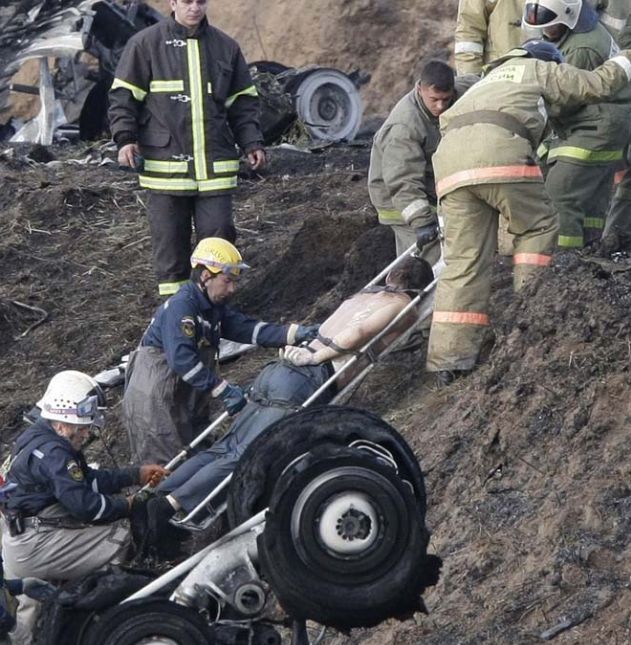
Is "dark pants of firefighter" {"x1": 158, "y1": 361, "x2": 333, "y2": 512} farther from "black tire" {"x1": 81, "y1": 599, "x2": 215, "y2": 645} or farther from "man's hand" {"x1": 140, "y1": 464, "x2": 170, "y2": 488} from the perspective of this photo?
"black tire" {"x1": 81, "y1": 599, "x2": 215, "y2": 645}

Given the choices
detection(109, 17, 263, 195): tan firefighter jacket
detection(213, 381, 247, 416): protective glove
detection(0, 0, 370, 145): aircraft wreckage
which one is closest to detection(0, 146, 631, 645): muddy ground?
detection(213, 381, 247, 416): protective glove

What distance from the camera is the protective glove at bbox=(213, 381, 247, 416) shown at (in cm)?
834

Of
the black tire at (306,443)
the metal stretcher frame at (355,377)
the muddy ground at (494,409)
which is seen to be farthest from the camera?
the metal stretcher frame at (355,377)

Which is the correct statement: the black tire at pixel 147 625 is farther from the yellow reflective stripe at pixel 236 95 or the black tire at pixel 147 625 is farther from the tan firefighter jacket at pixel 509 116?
the yellow reflective stripe at pixel 236 95

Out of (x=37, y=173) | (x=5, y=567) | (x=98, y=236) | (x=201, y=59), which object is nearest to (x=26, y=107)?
(x=37, y=173)

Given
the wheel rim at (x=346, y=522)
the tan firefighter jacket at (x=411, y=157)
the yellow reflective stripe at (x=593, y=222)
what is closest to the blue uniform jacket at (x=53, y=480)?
the wheel rim at (x=346, y=522)

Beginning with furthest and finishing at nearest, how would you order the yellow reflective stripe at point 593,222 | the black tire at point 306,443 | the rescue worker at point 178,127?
the rescue worker at point 178,127
the yellow reflective stripe at point 593,222
the black tire at point 306,443

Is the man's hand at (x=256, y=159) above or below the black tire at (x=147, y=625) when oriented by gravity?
above

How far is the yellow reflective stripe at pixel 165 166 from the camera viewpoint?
1053 centimetres

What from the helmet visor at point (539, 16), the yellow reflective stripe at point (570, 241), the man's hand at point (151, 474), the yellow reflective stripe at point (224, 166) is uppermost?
the helmet visor at point (539, 16)

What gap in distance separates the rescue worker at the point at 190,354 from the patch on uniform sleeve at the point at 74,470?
121 centimetres

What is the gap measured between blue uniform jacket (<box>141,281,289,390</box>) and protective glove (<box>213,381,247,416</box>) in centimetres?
14

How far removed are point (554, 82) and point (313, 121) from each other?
25.5 ft

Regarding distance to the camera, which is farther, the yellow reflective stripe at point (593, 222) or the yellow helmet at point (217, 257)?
the yellow reflective stripe at point (593, 222)
